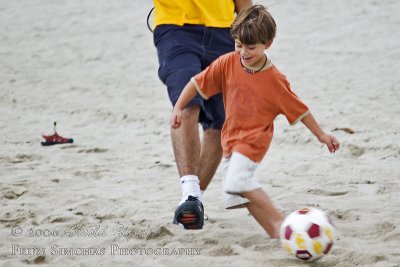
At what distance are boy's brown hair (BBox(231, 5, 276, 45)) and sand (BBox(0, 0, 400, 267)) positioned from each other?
1198mm

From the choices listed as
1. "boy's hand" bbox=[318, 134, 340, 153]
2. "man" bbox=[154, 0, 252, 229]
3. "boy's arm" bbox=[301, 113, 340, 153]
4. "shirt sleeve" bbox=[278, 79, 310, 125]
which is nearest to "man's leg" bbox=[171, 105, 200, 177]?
"man" bbox=[154, 0, 252, 229]

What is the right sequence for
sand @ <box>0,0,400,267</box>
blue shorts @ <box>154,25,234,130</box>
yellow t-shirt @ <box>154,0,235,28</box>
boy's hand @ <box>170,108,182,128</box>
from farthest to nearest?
yellow t-shirt @ <box>154,0,235,28</box>, blue shorts @ <box>154,25,234,130</box>, boy's hand @ <box>170,108,182,128</box>, sand @ <box>0,0,400,267</box>

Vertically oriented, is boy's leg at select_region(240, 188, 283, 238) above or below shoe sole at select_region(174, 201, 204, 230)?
above

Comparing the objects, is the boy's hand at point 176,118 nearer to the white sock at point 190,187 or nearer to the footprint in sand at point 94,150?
the white sock at point 190,187

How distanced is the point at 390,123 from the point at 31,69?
21.6 ft

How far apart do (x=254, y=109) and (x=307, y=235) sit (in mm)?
810

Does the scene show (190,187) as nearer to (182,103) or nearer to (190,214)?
(190,214)

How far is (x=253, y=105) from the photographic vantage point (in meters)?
4.38

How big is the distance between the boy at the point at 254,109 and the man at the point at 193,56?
473mm

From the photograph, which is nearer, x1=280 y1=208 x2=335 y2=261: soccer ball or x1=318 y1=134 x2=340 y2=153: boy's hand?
x1=280 y1=208 x2=335 y2=261: soccer ball

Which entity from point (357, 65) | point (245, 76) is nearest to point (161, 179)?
point (245, 76)

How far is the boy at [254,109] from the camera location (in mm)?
4320

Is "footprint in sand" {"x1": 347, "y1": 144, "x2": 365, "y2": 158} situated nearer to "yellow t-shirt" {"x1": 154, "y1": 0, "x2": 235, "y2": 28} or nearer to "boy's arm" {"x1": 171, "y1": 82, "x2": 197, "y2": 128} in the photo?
"yellow t-shirt" {"x1": 154, "y1": 0, "x2": 235, "y2": 28}

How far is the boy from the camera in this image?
170 inches
